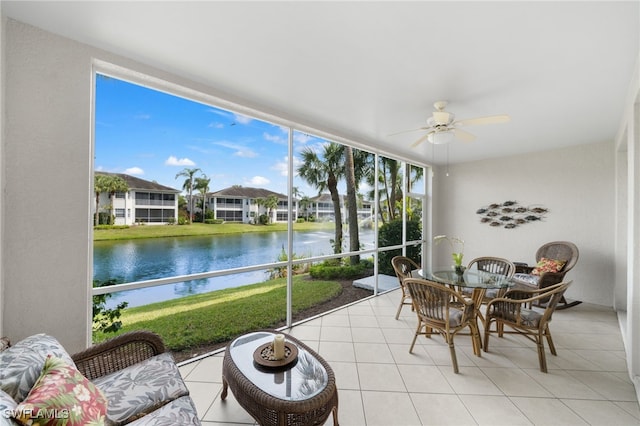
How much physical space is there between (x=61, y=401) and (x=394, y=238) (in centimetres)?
581

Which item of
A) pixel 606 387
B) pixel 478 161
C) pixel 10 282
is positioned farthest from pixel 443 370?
pixel 478 161

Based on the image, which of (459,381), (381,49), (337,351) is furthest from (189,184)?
(459,381)

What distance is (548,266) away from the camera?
406 centimetres

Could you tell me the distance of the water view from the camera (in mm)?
2277

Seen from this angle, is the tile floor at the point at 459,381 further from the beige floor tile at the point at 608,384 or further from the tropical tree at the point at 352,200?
the tropical tree at the point at 352,200

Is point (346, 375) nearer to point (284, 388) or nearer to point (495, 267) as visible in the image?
point (284, 388)

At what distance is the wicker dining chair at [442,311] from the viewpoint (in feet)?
8.05

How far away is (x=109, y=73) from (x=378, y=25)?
6.86 ft

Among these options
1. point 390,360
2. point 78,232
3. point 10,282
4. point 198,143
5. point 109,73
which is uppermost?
point 109,73

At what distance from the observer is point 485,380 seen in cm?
229

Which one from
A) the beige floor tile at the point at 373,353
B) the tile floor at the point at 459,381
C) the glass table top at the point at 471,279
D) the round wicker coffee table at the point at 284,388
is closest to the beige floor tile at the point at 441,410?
the tile floor at the point at 459,381

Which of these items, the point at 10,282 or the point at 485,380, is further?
the point at 485,380

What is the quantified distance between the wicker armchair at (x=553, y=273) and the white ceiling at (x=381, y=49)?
2151 mm

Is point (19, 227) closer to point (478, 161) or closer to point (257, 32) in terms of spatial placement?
point (257, 32)
